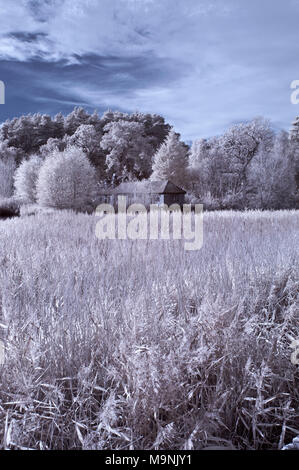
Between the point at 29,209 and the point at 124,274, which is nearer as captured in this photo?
the point at 124,274

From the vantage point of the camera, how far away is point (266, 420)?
1.49 m

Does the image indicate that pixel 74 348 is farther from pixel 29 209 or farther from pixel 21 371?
pixel 29 209

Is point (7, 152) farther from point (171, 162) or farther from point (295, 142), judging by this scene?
point (295, 142)

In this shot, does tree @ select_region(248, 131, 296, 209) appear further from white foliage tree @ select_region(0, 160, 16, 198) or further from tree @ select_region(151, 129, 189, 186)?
white foliage tree @ select_region(0, 160, 16, 198)

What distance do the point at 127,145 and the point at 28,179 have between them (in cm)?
1167

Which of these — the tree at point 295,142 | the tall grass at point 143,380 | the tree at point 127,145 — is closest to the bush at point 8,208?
the tree at point 127,145

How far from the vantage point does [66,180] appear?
15812 millimetres

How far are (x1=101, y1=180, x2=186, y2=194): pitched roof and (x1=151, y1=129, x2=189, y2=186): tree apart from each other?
0.31m

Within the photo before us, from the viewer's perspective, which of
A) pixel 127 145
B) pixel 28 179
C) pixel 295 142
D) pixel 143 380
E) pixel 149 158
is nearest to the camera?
pixel 143 380

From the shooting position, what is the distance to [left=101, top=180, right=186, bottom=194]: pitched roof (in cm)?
1323

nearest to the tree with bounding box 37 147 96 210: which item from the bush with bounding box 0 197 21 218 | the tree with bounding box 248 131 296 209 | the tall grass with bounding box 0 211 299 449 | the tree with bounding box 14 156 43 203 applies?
the bush with bounding box 0 197 21 218

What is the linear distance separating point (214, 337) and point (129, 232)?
468 cm

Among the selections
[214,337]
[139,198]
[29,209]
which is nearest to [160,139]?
[139,198]

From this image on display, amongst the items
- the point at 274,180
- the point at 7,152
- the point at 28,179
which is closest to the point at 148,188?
the point at 274,180
